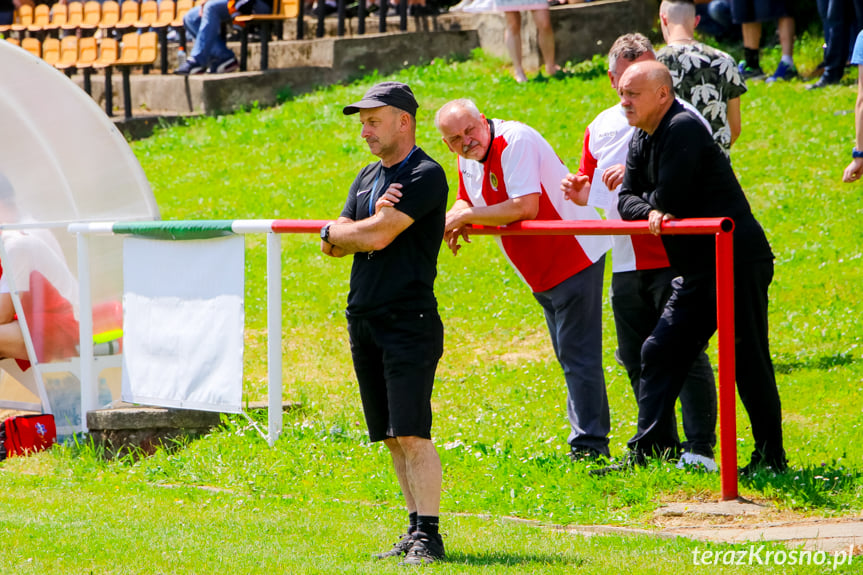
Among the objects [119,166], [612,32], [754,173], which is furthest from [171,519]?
[612,32]

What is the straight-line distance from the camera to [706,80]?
6.54 metres

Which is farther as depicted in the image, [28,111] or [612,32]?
[612,32]

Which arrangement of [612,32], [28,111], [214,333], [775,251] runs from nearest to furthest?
1. [214,333]
2. [28,111]
3. [775,251]
4. [612,32]

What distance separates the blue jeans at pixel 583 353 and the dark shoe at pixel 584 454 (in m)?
0.01

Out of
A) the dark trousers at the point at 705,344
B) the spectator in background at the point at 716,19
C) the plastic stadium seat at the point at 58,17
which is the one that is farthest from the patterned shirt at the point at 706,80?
the plastic stadium seat at the point at 58,17

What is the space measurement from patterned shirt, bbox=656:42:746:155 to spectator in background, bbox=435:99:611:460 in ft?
3.57

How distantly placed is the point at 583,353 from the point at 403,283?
1.74m

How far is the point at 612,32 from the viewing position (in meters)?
16.0

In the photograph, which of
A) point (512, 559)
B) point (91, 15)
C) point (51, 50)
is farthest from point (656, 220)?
point (91, 15)

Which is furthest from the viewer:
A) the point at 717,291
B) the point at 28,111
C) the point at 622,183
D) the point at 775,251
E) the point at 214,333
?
the point at 775,251

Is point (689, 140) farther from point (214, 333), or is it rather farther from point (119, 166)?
point (119, 166)

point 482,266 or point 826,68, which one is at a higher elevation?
point 826,68

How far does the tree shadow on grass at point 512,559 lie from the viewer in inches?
172

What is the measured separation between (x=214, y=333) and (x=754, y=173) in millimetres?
6692
